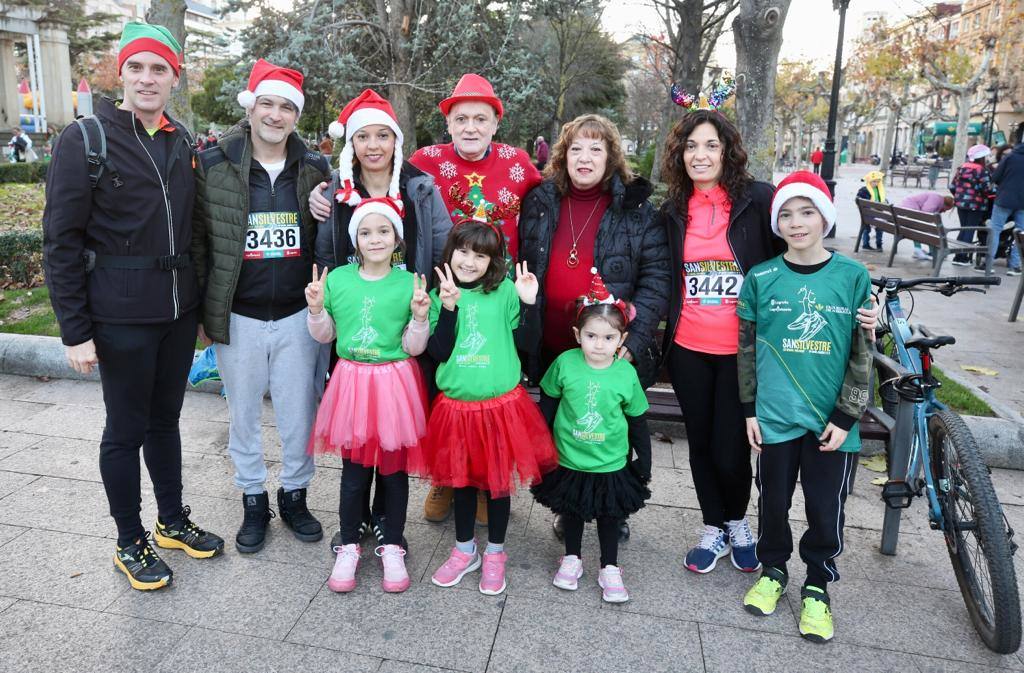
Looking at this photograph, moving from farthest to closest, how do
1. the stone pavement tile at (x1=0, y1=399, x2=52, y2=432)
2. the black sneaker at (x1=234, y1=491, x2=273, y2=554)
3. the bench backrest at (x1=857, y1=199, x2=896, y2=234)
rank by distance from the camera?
the bench backrest at (x1=857, y1=199, x2=896, y2=234), the stone pavement tile at (x1=0, y1=399, x2=52, y2=432), the black sneaker at (x1=234, y1=491, x2=273, y2=554)

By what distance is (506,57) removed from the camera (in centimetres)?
1275

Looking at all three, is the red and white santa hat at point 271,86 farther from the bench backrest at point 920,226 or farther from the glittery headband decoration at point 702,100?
the bench backrest at point 920,226

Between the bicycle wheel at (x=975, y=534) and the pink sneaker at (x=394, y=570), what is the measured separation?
7.56ft

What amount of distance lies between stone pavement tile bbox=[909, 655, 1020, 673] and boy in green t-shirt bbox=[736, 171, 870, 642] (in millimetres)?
321

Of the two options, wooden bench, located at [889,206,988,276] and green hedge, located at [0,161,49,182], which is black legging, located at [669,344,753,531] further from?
green hedge, located at [0,161,49,182]

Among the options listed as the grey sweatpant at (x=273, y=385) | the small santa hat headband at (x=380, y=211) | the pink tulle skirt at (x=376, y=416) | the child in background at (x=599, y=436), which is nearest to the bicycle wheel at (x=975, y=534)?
the child in background at (x=599, y=436)

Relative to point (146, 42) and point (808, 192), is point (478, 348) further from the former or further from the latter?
point (146, 42)

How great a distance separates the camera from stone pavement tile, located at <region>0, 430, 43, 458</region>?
4.36m

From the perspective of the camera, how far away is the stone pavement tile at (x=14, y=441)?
4359mm

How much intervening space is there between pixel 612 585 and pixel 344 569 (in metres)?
1.16

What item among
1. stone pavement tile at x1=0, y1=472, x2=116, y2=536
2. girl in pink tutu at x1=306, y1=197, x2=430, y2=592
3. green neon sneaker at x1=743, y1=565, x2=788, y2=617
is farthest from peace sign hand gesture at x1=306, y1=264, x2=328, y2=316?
green neon sneaker at x1=743, y1=565, x2=788, y2=617

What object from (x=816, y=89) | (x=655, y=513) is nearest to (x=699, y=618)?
(x=655, y=513)

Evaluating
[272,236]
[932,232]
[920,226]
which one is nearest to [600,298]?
[272,236]

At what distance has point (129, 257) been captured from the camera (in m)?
2.82
